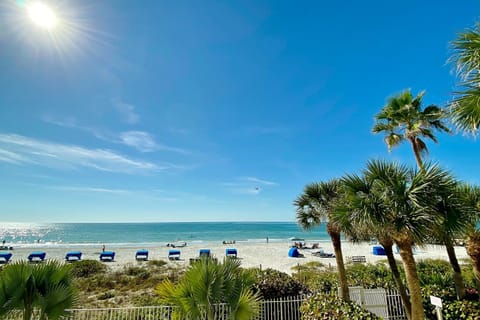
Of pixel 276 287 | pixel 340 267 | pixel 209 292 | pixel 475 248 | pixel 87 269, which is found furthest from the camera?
pixel 87 269

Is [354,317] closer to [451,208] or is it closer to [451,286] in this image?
[451,208]

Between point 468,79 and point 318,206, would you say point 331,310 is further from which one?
point 468,79

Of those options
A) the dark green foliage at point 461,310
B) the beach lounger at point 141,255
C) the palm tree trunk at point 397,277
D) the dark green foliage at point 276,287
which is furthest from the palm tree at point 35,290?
the beach lounger at point 141,255

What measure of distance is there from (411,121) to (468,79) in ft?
23.7

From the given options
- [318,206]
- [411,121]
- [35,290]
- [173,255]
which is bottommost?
[173,255]

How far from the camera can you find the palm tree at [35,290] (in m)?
4.24

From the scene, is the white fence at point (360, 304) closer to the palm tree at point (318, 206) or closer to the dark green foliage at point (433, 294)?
the dark green foliage at point (433, 294)

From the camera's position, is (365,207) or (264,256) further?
(264,256)

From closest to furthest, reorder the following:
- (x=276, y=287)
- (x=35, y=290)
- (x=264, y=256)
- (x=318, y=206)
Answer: (x=35, y=290) → (x=276, y=287) → (x=318, y=206) → (x=264, y=256)

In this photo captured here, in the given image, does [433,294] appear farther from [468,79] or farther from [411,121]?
[468,79]

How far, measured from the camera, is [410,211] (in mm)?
5578

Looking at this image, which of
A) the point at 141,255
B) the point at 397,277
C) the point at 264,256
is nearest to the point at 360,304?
the point at 397,277

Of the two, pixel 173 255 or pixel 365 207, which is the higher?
pixel 365 207

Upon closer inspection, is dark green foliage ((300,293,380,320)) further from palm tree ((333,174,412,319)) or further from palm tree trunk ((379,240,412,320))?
palm tree ((333,174,412,319))
